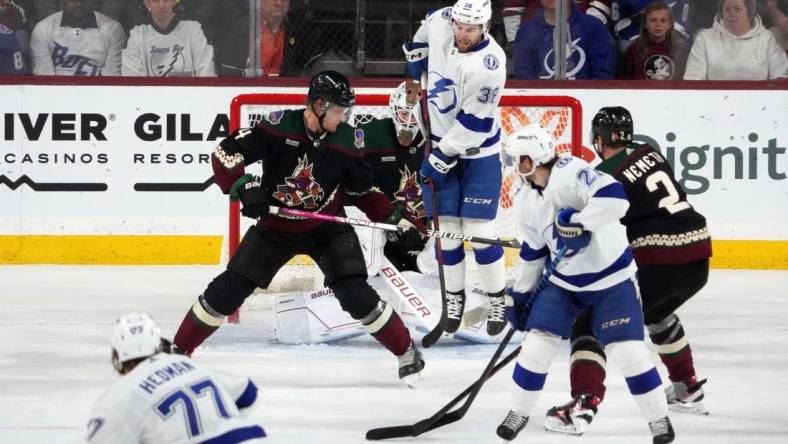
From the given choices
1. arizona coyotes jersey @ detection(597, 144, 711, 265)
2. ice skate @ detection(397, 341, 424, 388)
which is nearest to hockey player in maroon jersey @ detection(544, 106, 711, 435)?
arizona coyotes jersey @ detection(597, 144, 711, 265)

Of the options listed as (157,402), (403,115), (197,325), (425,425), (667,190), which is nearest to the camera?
(157,402)

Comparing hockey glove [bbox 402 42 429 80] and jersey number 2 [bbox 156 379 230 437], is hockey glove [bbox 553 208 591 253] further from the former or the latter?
hockey glove [bbox 402 42 429 80]

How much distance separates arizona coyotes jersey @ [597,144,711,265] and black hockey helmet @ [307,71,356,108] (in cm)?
88

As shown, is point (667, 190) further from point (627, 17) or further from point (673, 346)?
point (627, 17)

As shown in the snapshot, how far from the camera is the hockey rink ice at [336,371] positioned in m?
4.54

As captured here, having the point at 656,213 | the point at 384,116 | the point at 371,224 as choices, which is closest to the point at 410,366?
the point at 371,224

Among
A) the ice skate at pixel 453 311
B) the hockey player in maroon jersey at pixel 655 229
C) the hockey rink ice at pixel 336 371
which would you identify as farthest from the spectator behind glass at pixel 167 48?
the hockey player in maroon jersey at pixel 655 229

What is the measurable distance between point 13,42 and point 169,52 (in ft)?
2.52

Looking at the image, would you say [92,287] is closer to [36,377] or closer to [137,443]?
[36,377]

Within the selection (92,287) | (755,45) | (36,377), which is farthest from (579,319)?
(755,45)

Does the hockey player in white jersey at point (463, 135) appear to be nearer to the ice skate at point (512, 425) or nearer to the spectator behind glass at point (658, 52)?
the ice skate at point (512, 425)

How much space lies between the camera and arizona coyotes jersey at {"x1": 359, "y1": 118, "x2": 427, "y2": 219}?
6.22 m

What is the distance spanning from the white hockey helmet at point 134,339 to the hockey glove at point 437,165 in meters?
2.78

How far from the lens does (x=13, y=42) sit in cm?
774
